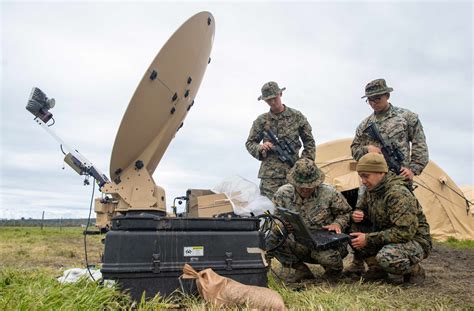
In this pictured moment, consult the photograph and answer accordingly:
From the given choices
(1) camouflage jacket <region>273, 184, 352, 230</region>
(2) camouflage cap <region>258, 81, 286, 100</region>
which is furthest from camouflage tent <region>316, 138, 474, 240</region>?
(1) camouflage jacket <region>273, 184, 352, 230</region>

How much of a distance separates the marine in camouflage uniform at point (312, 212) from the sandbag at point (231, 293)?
4.24 ft

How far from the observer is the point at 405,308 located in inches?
126

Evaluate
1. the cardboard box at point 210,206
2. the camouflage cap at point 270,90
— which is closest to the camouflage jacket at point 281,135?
the camouflage cap at point 270,90

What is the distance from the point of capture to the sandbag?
308cm

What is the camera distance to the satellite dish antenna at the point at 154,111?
461 cm

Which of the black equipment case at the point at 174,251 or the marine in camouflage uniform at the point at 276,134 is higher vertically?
the marine in camouflage uniform at the point at 276,134

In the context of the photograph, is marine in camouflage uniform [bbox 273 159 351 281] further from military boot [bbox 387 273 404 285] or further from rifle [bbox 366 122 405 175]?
rifle [bbox 366 122 405 175]

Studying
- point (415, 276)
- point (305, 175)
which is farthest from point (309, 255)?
point (415, 276)

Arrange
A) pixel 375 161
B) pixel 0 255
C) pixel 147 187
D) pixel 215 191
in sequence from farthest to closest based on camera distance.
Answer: pixel 0 255, pixel 215 191, pixel 147 187, pixel 375 161

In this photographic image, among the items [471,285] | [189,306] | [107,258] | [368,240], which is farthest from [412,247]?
[107,258]

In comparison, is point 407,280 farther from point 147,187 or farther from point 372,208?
point 147,187

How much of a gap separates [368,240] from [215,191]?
82.4 inches

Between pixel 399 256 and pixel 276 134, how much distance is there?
215 cm

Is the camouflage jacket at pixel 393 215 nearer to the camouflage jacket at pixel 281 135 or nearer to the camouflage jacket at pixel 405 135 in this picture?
the camouflage jacket at pixel 405 135
